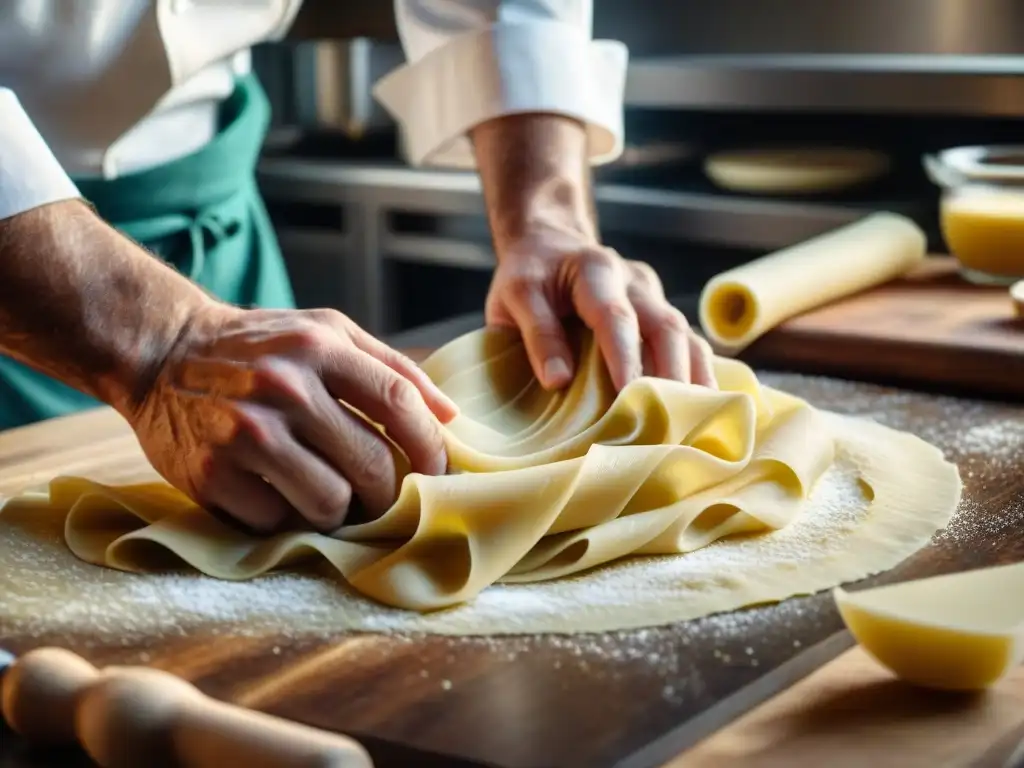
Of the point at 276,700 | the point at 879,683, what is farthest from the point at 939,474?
the point at 276,700

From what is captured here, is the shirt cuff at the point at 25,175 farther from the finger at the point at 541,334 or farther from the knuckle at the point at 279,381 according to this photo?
the finger at the point at 541,334

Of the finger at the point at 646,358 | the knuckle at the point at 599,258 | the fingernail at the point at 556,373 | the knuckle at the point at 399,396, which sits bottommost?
the fingernail at the point at 556,373

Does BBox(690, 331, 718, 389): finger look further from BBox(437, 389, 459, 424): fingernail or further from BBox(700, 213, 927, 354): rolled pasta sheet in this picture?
BBox(700, 213, 927, 354): rolled pasta sheet

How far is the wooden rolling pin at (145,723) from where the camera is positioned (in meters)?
0.62

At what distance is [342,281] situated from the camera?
285 cm

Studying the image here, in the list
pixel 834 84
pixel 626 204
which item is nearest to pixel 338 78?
pixel 626 204

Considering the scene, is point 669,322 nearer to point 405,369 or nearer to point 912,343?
point 405,369

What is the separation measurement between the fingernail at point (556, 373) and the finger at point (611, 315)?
39 mm

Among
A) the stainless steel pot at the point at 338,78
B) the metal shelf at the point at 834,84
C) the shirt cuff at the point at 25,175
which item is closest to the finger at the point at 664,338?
the shirt cuff at the point at 25,175

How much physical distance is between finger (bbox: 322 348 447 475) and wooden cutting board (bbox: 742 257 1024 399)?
0.73 m

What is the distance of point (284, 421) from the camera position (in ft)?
3.31

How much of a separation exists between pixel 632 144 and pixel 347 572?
185 cm

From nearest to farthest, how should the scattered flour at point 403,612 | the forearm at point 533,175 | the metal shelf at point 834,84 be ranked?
the scattered flour at point 403,612 → the forearm at point 533,175 → the metal shelf at point 834,84

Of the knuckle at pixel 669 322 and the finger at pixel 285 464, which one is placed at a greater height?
the knuckle at pixel 669 322
